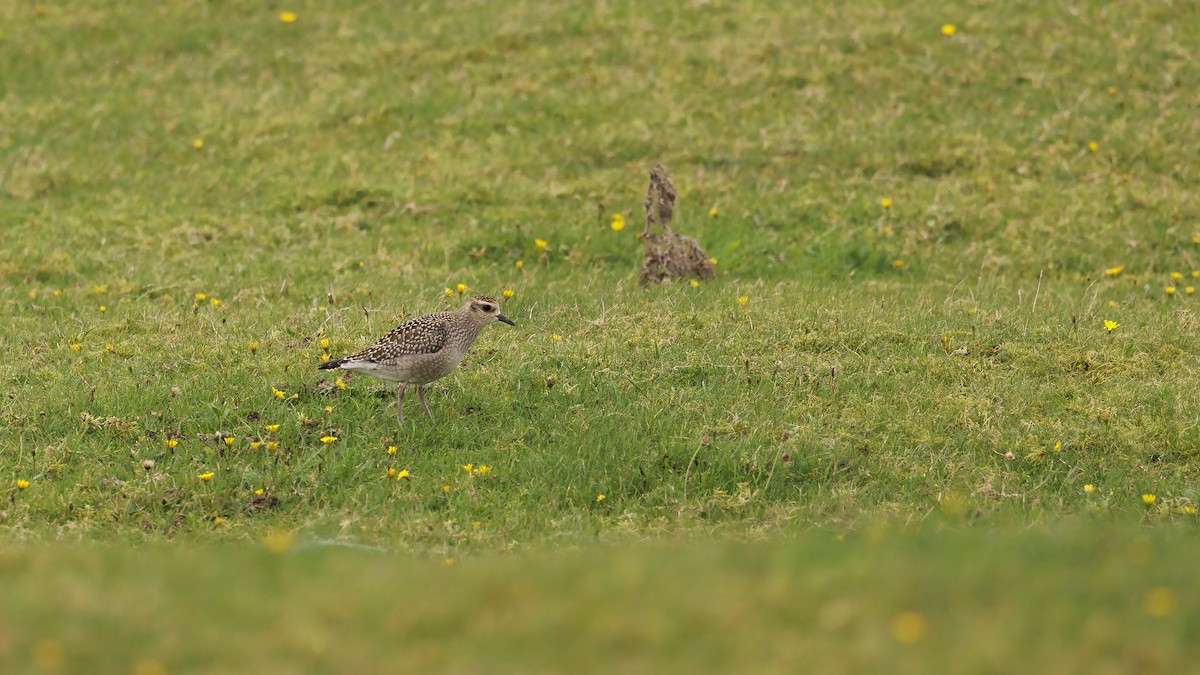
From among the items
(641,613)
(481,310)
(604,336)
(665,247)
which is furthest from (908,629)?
(665,247)

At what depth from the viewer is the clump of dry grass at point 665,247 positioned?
15.7 meters

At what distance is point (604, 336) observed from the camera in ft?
43.0

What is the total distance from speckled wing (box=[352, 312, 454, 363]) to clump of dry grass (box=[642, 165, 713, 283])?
4789 mm

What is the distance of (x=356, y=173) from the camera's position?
66.0ft

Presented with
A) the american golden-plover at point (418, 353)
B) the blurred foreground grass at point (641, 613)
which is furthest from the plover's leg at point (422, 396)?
the blurred foreground grass at point (641, 613)

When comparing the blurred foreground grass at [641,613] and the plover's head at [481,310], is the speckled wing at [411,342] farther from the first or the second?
the blurred foreground grass at [641,613]

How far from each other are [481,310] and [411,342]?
86 centimetres

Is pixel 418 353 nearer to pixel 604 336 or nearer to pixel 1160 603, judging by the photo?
pixel 604 336

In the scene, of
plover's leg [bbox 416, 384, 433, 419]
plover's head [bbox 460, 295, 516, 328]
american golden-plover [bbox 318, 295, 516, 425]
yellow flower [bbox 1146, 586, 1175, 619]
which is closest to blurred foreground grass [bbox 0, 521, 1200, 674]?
yellow flower [bbox 1146, 586, 1175, 619]

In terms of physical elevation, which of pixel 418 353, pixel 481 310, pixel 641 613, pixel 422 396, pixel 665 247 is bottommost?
pixel 422 396

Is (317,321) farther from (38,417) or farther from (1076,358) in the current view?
(1076,358)

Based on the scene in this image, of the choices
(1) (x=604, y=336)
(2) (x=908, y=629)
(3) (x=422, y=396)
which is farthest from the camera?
(1) (x=604, y=336)

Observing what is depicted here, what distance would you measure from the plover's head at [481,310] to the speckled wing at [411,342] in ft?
1.09

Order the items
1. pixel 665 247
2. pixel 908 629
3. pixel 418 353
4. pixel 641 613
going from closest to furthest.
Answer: pixel 908 629
pixel 641 613
pixel 418 353
pixel 665 247
